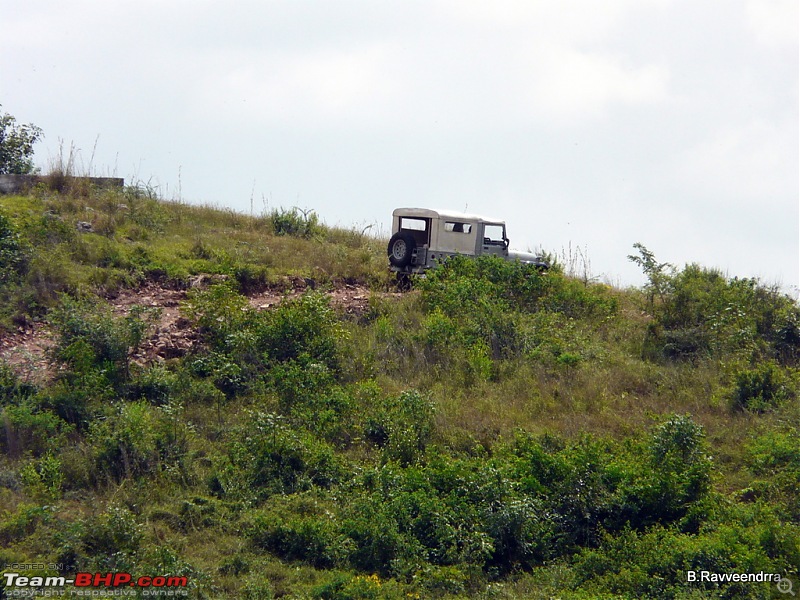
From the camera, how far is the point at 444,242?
49.7ft

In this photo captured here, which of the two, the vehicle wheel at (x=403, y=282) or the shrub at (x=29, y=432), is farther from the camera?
the vehicle wheel at (x=403, y=282)

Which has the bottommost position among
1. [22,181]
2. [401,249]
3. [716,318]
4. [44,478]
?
[44,478]

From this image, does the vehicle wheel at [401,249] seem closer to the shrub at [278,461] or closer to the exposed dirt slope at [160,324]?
the exposed dirt slope at [160,324]

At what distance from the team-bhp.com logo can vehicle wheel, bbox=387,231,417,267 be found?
9733mm

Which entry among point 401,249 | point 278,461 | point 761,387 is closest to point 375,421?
point 278,461

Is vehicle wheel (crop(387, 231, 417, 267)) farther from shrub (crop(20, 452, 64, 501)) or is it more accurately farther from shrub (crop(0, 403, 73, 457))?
shrub (crop(20, 452, 64, 501))

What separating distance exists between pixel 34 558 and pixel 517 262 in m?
9.40

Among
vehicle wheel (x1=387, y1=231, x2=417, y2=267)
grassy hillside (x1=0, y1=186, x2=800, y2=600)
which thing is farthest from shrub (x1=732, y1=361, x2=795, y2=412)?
vehicle wheel (x1=387, y1=231, x2=417, y2=267)

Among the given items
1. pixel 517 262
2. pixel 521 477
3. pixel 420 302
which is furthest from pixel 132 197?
pixel 521 477

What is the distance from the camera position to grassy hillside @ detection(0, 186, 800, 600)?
6680 mm

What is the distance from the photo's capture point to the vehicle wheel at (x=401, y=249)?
15.1 m

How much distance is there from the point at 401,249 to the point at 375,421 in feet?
21.8

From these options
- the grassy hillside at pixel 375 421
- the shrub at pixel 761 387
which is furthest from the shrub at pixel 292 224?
the shrub at pixel 761 387

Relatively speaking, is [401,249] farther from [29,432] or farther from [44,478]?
[44,478]
